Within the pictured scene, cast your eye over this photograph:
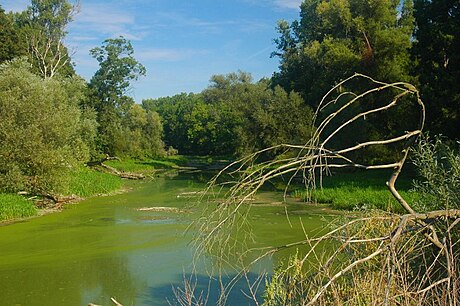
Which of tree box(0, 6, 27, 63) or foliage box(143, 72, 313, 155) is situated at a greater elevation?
tree box(0, 6, 27, 63)

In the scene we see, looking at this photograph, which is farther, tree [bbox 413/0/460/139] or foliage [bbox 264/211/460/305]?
tree [bbox 413/0/460/139]

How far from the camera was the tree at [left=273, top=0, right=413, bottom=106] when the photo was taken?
2077 centimetres

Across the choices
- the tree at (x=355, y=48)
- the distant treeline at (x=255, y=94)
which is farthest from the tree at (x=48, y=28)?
the tree at (x=355, y=48)

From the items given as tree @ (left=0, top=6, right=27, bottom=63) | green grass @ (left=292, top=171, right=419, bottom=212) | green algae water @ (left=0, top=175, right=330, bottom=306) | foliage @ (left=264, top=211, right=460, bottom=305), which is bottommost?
green algae water @ (left=0, top=175, right=330, bottom=306)

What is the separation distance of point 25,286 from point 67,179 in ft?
26.2

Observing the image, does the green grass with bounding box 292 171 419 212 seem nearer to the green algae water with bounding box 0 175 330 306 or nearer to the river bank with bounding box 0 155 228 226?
the green algae water with bounding box 0 175 330 306

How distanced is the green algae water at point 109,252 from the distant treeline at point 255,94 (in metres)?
2.26

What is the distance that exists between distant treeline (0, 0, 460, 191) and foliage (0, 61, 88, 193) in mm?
29

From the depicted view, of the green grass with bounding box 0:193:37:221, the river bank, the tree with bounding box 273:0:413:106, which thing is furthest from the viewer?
the tree with bounding box 273:0:413:106

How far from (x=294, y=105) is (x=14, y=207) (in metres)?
17.5

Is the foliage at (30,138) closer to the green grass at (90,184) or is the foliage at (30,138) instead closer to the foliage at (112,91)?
the green grass at (90,184)

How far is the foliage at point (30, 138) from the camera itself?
46.0 feet

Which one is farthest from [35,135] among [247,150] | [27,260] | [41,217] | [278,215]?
[247,150]

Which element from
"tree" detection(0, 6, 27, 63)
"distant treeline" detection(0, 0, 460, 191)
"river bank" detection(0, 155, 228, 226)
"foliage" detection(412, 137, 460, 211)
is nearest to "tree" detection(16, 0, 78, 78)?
"distant treeline" detection(0, 0, 460, 191)
